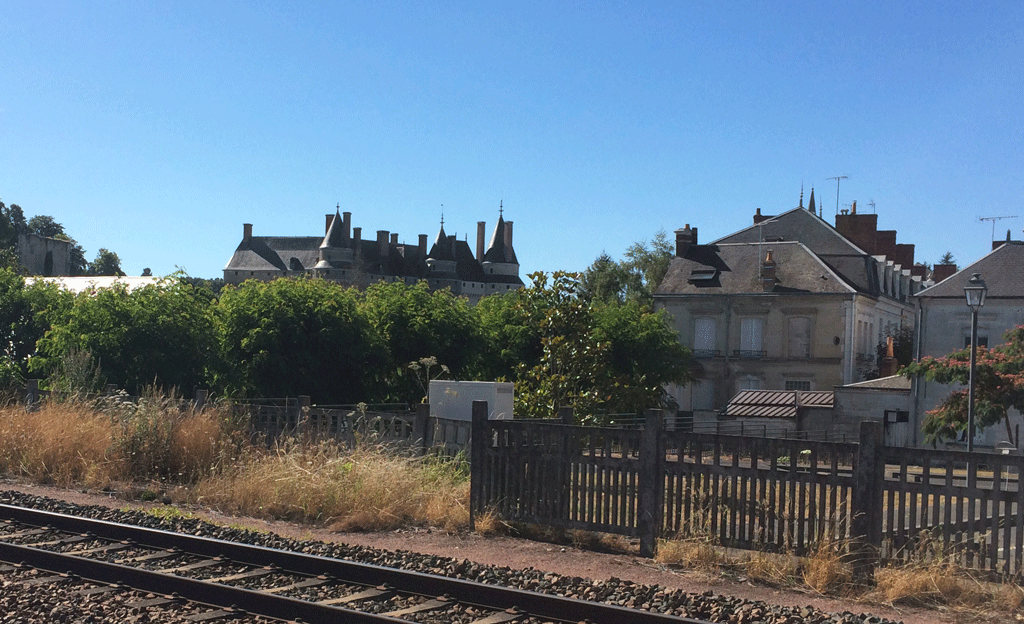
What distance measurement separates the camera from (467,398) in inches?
582

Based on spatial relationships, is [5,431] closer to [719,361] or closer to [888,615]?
[888,615]

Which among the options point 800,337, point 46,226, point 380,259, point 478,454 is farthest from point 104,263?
point 478,454

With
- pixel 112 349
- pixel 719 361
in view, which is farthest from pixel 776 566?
pixel 719 361

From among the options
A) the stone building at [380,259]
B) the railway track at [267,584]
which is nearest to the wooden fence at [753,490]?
the railway track at [267,584]

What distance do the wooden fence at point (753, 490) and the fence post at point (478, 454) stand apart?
0.01m

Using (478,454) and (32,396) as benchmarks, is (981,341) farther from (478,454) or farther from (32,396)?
(32,396)

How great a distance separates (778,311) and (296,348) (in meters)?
31.4

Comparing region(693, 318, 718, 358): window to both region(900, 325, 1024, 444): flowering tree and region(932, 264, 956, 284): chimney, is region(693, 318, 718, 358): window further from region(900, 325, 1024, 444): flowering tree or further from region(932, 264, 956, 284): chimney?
region(900, 325, 1024, 444): flowering tree

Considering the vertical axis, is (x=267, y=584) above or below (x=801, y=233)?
below

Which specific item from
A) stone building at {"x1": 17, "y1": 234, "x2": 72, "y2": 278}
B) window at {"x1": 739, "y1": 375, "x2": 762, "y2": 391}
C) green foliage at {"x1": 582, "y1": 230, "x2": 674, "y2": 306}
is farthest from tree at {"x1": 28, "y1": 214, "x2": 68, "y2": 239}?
window at {"x1": 739, "y1": 375, "x2": 762, "y2": 391}

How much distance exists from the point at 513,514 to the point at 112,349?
16.3 metres

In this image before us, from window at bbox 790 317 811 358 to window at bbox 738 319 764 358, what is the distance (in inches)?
60.9

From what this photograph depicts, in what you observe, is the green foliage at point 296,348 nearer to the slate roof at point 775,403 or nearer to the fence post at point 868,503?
the fence post at point 868,503

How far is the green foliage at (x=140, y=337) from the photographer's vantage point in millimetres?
23156
